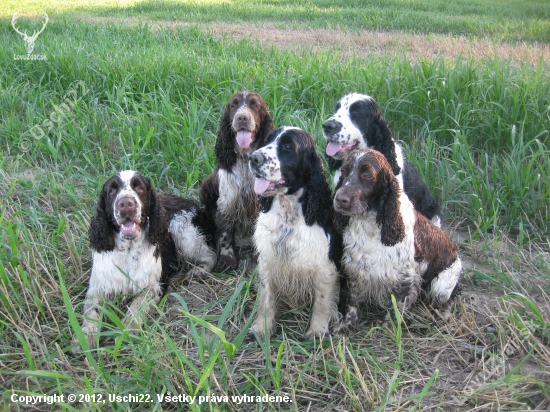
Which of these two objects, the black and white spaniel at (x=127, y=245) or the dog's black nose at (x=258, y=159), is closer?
the dog's black nose at (x=258, y=159)

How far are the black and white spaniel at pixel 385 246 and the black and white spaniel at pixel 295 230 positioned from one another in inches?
6.3

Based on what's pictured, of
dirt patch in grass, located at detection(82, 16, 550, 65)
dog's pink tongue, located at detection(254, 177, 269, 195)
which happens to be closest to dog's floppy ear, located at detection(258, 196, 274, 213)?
dog's pink tongue, located at detection(254, 177, 269, 195)

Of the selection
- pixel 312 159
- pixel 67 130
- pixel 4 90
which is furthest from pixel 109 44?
pixel 312 159

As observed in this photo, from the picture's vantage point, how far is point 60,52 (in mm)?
7312

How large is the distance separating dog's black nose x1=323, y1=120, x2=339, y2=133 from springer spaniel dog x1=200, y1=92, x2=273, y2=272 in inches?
20.6

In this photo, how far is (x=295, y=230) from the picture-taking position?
11.4 ft

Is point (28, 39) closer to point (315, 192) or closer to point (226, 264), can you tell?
point (226, 264)

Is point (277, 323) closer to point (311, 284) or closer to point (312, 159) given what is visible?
point (311, 284)

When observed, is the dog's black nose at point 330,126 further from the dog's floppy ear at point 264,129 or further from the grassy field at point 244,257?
the grassy field at point 244,257

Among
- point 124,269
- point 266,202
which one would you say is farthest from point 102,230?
point 266,202

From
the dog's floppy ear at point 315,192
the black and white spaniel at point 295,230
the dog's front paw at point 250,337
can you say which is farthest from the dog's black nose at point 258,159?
the dog's front paw at point 250,337

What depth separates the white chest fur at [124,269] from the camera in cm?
366

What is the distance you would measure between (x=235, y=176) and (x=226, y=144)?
0.89 feet

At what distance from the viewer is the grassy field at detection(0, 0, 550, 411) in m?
2.94
